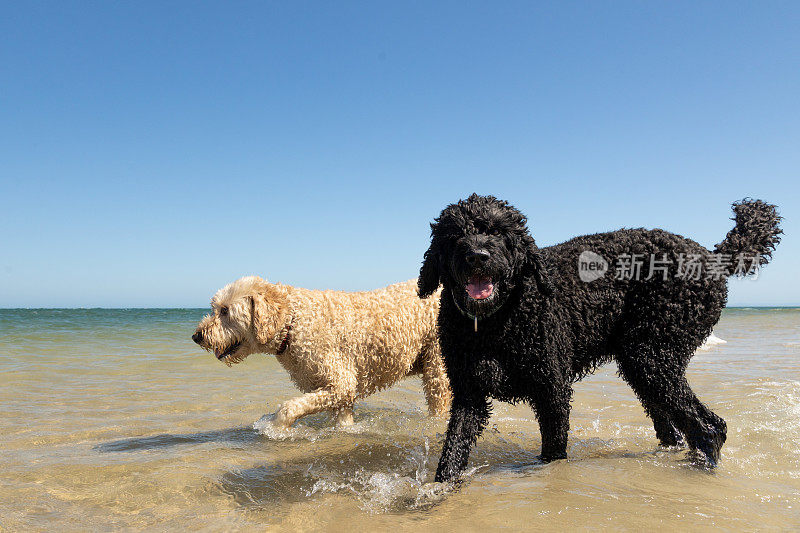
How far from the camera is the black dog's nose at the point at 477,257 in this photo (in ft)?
10.2

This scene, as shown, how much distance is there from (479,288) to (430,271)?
507 millimetres

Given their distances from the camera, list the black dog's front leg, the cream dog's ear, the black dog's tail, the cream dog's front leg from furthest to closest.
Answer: the cream dog's ear < the cream dog's front leg < the black dog's tail < the black dog's front leg

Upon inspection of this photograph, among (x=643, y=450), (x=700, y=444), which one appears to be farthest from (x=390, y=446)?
(x=700, y=444)

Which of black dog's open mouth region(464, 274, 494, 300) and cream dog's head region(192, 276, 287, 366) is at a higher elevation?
black dog's open mouth region(464, 274, 494, 300)

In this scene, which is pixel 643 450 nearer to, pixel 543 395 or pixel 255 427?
pixel 543 395

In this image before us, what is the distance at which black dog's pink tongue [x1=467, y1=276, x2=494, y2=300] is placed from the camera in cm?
321

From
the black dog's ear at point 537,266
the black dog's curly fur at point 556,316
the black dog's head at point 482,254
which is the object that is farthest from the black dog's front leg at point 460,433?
the black dog's ear at point 537,266

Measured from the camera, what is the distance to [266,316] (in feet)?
17.1

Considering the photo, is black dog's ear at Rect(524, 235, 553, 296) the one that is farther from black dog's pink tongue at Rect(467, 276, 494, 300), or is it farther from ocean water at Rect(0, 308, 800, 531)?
ocean water at Rect(0, 308, 800, 531)

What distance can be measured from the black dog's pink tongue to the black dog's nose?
0.12m

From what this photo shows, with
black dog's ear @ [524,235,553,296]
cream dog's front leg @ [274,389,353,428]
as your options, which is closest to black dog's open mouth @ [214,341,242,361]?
cream dog's front leg @ [274,389,353,428]

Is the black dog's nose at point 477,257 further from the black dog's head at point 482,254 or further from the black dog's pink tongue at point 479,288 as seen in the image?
the black dog's pink tongue at point 479,288

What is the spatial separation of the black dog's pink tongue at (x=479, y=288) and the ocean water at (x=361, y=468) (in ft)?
4.08

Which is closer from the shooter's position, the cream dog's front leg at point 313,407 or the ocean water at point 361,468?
the ocean water at point 361,468
